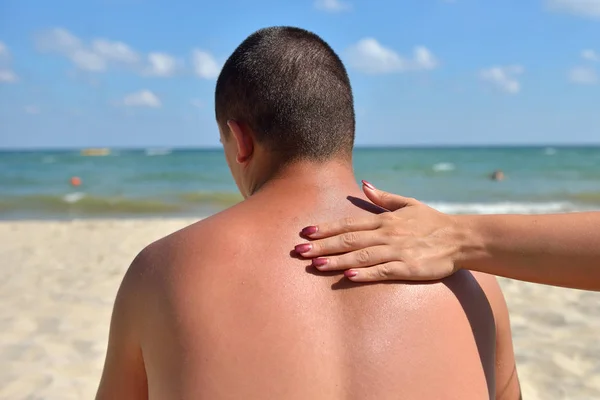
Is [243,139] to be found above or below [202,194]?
above

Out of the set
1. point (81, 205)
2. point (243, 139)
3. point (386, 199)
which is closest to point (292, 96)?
point (243, 139)

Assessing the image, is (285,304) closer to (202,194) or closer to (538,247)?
(538,247)

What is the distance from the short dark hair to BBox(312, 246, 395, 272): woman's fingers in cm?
29

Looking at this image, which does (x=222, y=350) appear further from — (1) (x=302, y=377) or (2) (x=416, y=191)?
(2) (x=416, y=191)

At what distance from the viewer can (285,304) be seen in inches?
54.4

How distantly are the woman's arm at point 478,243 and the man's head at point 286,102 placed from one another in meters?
0.19

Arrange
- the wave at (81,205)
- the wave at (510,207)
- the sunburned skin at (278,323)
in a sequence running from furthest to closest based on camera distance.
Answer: the wave at (81,205) < the wave at (510,207) < the sunburned skin at (278,323)

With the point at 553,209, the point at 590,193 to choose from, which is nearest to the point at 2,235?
the point at 553,209

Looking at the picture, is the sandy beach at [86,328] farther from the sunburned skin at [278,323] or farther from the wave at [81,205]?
the wave at [81,205]

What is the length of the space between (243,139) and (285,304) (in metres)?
0.49

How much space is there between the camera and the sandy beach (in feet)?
12.4

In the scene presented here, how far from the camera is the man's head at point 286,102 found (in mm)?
1606

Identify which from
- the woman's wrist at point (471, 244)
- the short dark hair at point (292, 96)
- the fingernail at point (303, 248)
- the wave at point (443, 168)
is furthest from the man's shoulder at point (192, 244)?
the wave at point (443, 168)

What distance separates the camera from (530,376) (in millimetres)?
3869
